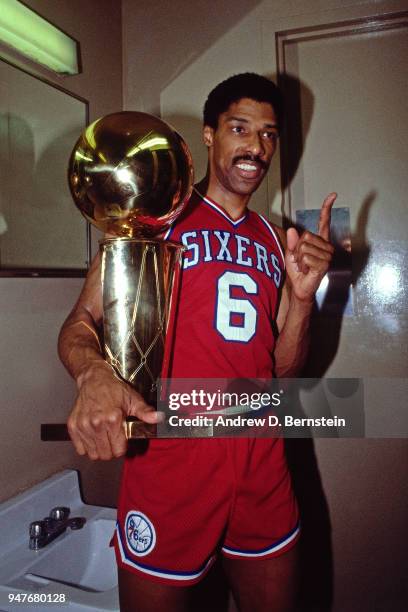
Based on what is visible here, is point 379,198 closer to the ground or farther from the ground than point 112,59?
closer to the ground

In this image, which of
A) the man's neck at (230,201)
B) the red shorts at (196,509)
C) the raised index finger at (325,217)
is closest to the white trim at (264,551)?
the red shorts at (196,509)

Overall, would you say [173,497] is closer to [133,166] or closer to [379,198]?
[133,166]

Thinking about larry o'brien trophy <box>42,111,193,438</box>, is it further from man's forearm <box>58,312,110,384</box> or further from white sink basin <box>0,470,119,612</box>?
white sink basin <box>0,470,119,612</box>

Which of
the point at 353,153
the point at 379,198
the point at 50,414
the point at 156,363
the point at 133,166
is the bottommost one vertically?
the point at 50,414

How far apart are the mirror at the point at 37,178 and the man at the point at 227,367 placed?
12.9 inches

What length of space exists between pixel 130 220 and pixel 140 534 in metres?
0.61

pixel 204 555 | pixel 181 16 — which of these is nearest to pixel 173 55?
pixel 181 16

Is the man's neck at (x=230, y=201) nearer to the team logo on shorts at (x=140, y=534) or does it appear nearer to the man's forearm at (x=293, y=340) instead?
the man's forearm at (x=293, y=340)

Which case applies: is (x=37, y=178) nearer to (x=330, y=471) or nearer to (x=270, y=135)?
(x=270, y=135)

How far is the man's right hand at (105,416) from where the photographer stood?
1.69ft

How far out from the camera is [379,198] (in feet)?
5.38

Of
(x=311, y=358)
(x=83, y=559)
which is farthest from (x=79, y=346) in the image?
(x=311, y=358)

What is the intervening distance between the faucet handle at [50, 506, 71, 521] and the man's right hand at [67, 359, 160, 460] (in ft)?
2.37

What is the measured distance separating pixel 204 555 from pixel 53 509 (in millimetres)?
453
